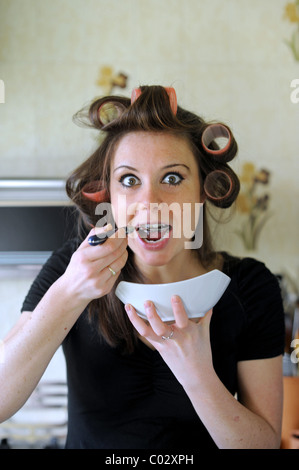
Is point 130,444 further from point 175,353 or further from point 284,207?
point 284,207

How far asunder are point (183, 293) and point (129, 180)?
0.55 ft

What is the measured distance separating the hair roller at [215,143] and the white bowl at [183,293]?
187 millimetres

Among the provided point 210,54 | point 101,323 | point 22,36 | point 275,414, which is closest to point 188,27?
point 210,54

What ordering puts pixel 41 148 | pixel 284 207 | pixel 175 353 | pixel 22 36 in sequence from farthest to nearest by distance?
pixel 284 207 < pixel 41 148 < pixel 22 36 < pixel 175 353

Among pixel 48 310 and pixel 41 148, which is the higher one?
pixel 41 148

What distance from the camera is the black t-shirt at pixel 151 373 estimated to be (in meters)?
0.63

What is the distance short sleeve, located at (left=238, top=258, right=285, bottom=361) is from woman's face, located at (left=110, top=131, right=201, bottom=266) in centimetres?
17

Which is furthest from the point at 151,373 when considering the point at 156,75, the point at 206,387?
the point at 156,75

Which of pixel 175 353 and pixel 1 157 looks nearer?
pixel 175 353

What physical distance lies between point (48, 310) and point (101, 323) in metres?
0.13

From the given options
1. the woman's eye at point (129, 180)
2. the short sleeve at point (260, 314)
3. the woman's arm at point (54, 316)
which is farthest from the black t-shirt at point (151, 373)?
the woman's eye at point (129, 180)

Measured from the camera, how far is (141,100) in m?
0.55

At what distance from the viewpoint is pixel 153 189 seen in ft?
1.75

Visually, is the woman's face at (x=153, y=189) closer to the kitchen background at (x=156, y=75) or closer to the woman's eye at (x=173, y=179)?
the woman's eye at (x=173, y=179)
